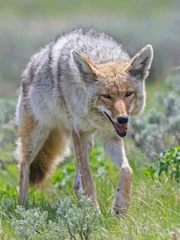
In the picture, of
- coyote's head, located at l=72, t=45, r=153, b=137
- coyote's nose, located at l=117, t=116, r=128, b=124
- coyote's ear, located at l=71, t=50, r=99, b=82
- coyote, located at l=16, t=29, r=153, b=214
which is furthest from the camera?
coyote's ear, located at l=71, t=50, r=99, b=82

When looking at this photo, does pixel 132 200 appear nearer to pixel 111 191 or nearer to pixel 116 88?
pixel 111 191

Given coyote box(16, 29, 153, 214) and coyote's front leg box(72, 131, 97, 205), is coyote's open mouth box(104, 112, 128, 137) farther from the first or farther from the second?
coyote's front leg box(72, 131, 97, 205)

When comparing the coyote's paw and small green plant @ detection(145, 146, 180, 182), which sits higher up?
small green plant @ detection(145, 146, 180, 182)

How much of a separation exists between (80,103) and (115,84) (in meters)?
0.53

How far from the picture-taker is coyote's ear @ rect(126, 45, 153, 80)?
269 inches

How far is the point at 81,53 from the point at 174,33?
16.9 meters

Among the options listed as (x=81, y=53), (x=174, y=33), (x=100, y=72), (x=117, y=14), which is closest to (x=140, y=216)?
(x=100, y=72)

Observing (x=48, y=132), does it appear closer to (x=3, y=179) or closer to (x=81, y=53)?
(x=81, y=53)

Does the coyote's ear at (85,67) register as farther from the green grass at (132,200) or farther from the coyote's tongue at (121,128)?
the green grass at (132,200)

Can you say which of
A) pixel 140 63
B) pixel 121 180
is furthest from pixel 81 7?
pixel 121 180

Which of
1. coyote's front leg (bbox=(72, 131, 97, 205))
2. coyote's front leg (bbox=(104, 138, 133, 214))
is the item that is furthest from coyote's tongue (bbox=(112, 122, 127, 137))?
coyote's front leg (bbox=(72, 131, 97, 205))

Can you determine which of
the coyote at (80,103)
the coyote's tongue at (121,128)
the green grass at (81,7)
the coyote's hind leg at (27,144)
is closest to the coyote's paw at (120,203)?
the coyote at (80,103)

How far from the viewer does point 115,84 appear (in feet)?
22.0

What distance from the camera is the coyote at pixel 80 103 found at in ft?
22.0
